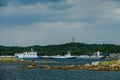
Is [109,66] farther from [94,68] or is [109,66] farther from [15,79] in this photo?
[15,79]

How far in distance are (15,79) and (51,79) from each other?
568 cm

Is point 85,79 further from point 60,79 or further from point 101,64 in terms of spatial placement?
point 101,64

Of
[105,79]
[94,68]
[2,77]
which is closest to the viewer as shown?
[2,77]

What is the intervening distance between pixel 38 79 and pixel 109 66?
31817 mm

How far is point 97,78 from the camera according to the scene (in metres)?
67.9

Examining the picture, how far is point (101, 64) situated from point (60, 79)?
3711 centimetres

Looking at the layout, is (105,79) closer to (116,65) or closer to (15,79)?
(15,79)

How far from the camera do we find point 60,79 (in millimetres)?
66688

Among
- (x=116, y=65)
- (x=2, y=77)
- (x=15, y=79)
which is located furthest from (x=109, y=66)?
(x=2, y=77)

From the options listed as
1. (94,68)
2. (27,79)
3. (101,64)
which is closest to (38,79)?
(27,79)

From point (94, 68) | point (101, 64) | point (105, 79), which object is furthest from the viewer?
point (101, 64)

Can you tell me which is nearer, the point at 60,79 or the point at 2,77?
the point at 2,77

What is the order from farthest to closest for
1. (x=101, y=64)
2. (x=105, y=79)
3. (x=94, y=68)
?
(x=101, y=64) < (x=94, y=68) < (x=105, y=79)

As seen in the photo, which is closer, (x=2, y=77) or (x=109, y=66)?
(x=2, y=77)
